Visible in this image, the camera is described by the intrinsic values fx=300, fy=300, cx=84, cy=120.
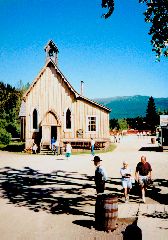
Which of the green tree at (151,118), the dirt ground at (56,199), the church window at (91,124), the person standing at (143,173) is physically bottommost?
the dirt ground at (56,199)

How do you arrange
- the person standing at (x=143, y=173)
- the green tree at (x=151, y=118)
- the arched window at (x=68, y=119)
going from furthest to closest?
the green tree at (x=151, y=118)
the arched window at (x=68, y=119)
the person standing at (x=143, y=173)

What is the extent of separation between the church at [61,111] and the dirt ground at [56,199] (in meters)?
10.9

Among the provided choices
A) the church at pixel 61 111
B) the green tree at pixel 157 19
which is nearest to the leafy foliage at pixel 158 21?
the green tree at pixel 157 19

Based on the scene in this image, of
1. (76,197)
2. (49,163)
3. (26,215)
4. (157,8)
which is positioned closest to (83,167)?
(49,163)

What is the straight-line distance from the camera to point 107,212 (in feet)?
31.4

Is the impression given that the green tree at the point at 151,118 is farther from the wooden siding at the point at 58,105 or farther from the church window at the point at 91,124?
the wooden siding at the point at 58,105

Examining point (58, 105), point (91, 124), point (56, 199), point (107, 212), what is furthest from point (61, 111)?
point (107, 212)

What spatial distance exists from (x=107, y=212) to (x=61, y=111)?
25022 mm

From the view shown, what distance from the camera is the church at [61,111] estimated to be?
33844mm

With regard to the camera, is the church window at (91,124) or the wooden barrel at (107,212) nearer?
the wooden barrel at (107,212)

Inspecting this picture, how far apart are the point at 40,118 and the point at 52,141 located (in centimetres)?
343

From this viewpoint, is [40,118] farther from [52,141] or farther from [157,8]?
[157,8]

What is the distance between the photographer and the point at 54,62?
112 ft

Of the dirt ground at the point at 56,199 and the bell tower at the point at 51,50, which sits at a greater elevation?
the bell tower at the point at 51,50
